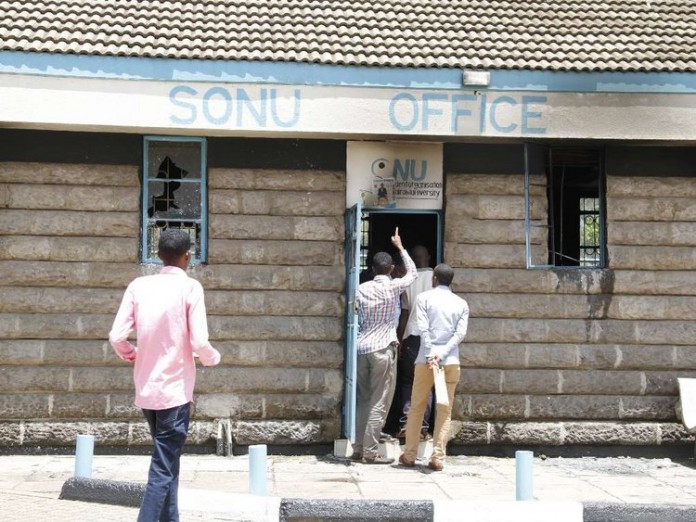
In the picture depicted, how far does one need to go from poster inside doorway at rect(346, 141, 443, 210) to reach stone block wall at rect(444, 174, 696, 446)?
0.23 meters

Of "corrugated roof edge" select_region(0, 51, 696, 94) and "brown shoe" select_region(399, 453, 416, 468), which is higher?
"corrugated roof edge" select_region(0, 51, 696, 94)

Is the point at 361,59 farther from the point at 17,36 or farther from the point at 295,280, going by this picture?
the point at 17,36

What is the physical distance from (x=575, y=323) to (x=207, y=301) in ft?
12.8

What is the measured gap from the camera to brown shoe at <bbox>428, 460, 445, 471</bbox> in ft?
32.6

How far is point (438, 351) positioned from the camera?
9.80 meters

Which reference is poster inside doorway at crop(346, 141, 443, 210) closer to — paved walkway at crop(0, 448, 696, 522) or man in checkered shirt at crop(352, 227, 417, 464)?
man in checkered shirt at crop(352, 227, 417, 464)

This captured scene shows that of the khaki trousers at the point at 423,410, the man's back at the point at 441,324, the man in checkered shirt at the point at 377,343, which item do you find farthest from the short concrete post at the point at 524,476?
the man in checkered shirt at the point at 377,343

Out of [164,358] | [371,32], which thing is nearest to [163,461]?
[164,358]

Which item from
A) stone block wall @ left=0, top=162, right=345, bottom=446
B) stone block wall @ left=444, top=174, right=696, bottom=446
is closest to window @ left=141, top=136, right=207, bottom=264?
stone block wall @ left=0, top=162, right=345, bottom=446

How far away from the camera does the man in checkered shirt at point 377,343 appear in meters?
10.2

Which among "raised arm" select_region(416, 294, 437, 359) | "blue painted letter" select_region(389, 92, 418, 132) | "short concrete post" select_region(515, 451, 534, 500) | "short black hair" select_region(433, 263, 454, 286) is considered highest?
"blue painted letter" select_region(389, 92, 418, 132)

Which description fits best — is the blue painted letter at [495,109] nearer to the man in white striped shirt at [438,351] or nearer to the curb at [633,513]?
the man in white striped shirt at [438,351]

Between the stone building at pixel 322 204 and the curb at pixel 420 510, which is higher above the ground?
the stone building at pixel 322 204

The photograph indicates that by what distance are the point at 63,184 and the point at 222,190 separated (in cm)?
163
